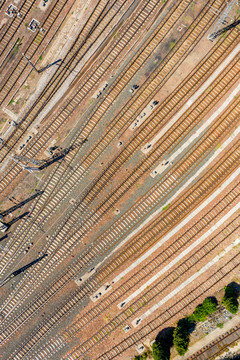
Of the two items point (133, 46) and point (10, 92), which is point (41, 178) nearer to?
point (10, 92)

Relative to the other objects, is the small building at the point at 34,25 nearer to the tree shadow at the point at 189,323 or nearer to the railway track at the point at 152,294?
the railway track at the point at 152,294

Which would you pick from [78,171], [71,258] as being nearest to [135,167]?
[78,171]

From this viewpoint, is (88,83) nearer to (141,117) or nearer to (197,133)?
(141,117)

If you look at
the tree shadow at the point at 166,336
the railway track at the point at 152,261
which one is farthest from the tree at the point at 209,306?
the tree shadow at the point at 166,336

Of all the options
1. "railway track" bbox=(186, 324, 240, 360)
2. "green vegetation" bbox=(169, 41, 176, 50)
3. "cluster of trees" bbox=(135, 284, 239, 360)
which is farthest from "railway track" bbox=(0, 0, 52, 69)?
"railway track" bbox=(186, 324, 240, 360)

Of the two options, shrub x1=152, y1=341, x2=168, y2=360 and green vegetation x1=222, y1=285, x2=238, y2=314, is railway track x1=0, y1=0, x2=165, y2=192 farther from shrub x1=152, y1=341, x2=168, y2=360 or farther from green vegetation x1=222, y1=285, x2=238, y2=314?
green vegetation x1=222, y1=285, x2=238, y2=314

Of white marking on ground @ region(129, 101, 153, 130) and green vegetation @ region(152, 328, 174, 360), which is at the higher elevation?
white marking on ground @ region(129, 101, 153, 130)
